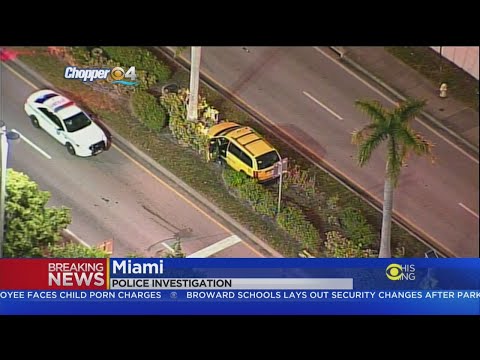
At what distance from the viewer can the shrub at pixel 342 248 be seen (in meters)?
4.59

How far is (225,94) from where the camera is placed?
473 cm

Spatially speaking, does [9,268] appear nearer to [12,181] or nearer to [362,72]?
[12,181]

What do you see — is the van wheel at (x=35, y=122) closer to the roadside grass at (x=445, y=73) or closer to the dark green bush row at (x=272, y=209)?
the dark green bush row at (x=272, y=209)

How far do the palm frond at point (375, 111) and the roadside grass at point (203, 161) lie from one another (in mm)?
426

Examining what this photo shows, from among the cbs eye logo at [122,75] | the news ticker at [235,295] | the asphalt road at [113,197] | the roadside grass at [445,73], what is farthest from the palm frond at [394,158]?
the cbs eye logo at [122,75]

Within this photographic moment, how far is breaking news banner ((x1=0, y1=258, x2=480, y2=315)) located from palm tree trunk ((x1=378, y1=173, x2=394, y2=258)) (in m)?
0.08

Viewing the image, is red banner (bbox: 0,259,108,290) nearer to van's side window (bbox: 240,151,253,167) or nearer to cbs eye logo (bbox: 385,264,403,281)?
van's side window (bbox: 240,151,253,167)

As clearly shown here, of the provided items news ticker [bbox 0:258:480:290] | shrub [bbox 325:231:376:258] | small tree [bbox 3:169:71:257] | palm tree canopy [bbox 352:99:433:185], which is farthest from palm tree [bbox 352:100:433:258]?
small tree [bbox 3:169:71:257]

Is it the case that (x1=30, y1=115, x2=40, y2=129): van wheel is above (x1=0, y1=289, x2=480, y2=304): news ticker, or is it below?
above

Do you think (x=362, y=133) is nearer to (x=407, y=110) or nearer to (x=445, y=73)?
(x=407, y=110)

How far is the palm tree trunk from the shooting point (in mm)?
4602
